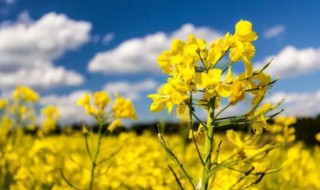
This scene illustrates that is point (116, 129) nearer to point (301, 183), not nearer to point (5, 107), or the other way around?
point (301, 183)

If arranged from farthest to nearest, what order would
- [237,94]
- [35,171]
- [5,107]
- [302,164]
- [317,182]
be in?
A: [5,107] < [302,164] < [317,182] < [35,171] < [237,94]

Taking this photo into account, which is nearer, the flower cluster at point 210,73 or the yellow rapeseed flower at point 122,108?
the flower cluster at point 210,73

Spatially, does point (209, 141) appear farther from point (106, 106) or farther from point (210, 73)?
point (106, 106)

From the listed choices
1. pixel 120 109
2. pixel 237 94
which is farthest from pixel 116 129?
pixel 237 94

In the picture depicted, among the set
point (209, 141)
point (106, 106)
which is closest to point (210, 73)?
point (209, 141)

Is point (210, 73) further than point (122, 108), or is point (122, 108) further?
point (122, 108)

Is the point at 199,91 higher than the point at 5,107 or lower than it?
lower

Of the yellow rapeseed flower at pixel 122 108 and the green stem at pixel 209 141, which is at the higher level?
the yellow rapeseed flower at pixel 122 108

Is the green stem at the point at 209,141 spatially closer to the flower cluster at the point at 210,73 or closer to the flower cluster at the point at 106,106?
the flower cluster at the point at 210,73

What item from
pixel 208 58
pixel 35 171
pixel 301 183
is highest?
pixel 208 58

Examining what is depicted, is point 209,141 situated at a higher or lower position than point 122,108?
lower

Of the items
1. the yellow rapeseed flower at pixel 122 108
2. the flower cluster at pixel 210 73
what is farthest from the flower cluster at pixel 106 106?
the flower cluster at pixel 210 73
